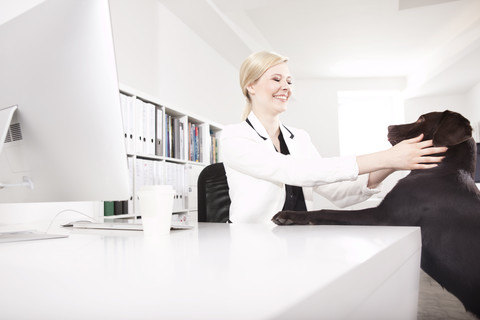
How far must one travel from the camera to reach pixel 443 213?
2.85 ft

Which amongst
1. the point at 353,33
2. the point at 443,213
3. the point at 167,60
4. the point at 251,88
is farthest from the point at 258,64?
the point at 353,33

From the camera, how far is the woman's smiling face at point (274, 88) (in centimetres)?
167

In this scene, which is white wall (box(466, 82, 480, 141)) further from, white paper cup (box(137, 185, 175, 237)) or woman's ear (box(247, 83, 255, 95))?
white paper cup (box(137, 185, 175, 237))

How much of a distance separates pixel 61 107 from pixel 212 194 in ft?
3.58

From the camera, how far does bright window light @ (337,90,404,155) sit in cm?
665

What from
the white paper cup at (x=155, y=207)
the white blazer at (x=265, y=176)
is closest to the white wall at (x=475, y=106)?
the white blazer at (x=265, y=176)

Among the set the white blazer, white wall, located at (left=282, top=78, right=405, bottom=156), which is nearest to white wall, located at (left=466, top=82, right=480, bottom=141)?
white wall, located at (left=282, top=78, right=405, bottom=156)

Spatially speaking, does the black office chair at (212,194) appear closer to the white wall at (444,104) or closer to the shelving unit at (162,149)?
the shelving unit at (162,149)

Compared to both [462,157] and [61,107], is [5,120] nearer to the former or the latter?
[61,107]

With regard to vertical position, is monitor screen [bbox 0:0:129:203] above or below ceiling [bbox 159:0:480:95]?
below

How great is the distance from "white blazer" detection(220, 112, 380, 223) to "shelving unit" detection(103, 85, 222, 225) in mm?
467

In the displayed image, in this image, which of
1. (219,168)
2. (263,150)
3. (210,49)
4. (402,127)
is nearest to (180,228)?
(263,150)

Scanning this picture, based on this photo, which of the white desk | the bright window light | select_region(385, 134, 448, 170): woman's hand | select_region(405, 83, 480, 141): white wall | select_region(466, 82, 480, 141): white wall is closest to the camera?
the white desk

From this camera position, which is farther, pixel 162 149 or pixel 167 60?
pixel 167 60
